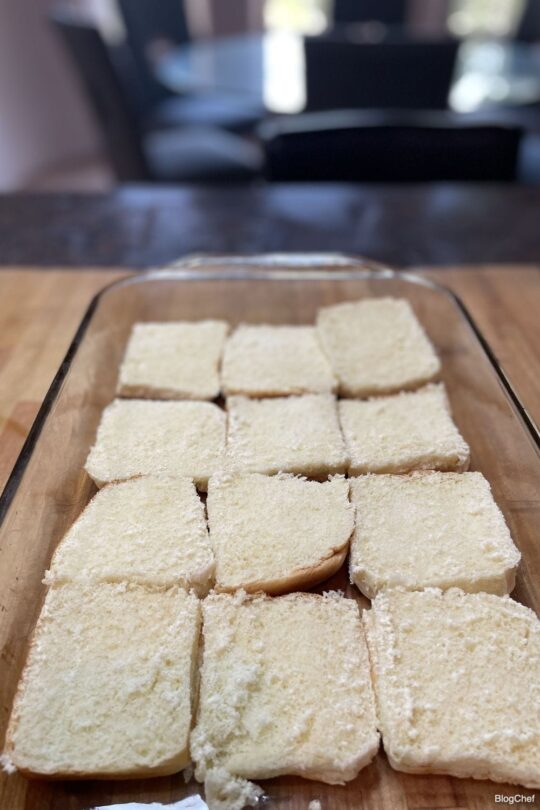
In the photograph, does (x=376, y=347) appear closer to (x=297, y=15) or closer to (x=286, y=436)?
(x=286, y=436)

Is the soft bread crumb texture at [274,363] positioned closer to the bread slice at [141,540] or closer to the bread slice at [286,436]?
the bread slice at [286,436]

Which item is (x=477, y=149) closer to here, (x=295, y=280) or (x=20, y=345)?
(x=295, y=280)

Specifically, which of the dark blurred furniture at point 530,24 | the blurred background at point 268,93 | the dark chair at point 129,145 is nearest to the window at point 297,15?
the blurred background at point 268,93

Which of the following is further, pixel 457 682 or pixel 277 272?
pixel 277 272

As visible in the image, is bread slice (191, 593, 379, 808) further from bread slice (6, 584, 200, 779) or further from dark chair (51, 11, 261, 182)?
dark chair (51, 11, 261, 182)

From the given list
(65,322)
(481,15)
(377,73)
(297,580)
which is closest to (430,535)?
(297,580)
